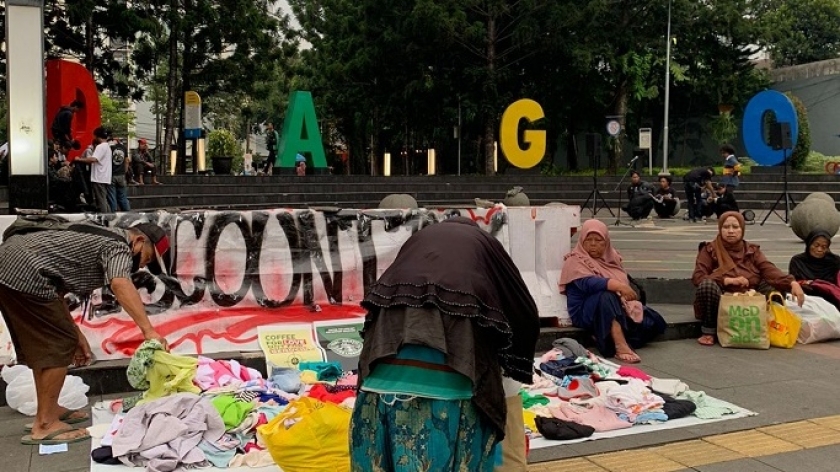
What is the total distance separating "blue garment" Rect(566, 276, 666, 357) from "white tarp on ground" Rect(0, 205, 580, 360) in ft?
0.69

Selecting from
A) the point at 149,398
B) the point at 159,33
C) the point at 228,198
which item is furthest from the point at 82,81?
the point at 149,398

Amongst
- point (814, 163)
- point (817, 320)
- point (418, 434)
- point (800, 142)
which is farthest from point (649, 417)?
point (814, 163)

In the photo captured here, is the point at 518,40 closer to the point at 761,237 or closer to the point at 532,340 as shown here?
the point at 761,237

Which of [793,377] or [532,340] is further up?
[532,340]

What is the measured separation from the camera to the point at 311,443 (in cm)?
407

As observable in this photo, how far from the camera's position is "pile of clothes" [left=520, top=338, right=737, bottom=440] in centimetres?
500

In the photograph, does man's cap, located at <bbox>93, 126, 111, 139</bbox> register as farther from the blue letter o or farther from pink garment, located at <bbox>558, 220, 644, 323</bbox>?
the blue letter o

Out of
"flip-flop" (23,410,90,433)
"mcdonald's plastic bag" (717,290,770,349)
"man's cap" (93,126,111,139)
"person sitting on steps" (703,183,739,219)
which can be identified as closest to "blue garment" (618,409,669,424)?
"mcdonald's plastic bag" (717,290,770,349)

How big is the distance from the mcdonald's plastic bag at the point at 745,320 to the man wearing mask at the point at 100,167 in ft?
32.5

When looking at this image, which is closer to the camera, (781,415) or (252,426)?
(252,426)

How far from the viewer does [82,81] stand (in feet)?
59.0

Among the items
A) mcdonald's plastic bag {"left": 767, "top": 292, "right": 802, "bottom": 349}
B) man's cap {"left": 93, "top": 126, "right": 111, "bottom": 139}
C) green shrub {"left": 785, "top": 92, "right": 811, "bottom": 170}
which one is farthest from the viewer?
green shrub {"left": 785, "top": 92, "right": 811, "bottom": 170}

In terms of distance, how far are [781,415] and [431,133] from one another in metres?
31.4

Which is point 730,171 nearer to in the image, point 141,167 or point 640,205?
point 640,205
